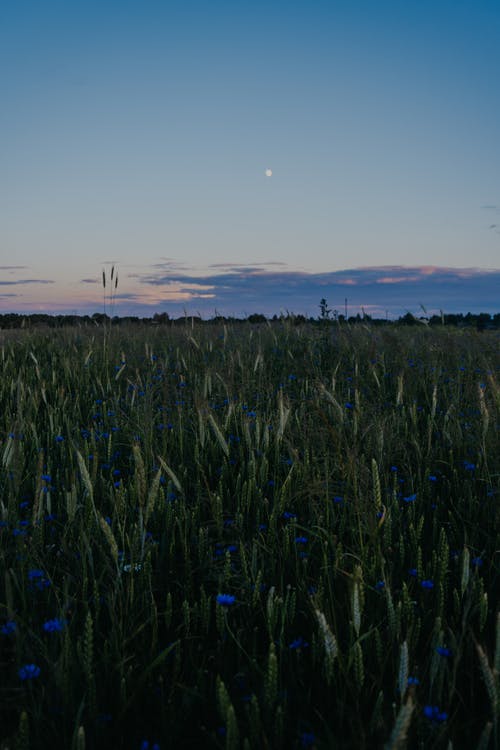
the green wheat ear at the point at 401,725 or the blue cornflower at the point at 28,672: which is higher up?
the green wheat ear at the point at 401,725

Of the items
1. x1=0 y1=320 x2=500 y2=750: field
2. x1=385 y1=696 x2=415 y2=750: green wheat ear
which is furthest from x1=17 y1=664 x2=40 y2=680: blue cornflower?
x1=385 y1=696 x2=415 y2=750: green wheat ear

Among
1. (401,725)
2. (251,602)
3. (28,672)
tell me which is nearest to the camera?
(401,725)

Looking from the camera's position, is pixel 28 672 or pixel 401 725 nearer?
pixel 401 725

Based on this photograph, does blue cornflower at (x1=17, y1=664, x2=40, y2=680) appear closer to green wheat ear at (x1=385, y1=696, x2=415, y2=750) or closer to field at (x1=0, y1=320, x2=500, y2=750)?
field at (x1=0, y1=320, x2=500, y2=750)

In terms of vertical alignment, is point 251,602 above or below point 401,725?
below

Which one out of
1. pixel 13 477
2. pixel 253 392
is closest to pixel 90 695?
pixel 13 477

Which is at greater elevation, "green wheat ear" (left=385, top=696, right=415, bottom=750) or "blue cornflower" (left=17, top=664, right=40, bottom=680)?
"green wheat ear" (left=385, top=696, right=415, bottom=750)

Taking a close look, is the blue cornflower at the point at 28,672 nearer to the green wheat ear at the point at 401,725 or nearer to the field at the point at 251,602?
the field at the point at 251,602

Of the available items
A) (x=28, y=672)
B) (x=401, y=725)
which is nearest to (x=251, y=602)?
(x=28, y=672)

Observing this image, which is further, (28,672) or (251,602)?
(251,602)

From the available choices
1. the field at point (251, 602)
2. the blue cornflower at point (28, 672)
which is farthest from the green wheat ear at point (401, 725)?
the blue cornflower at point (28, 672)

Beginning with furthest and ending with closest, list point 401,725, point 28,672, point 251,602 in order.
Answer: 1. point 251,602
2. point 28,672
3. point 401,725

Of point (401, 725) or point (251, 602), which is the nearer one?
point (401, 725)

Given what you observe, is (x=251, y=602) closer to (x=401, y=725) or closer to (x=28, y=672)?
(x=28, y=672)
